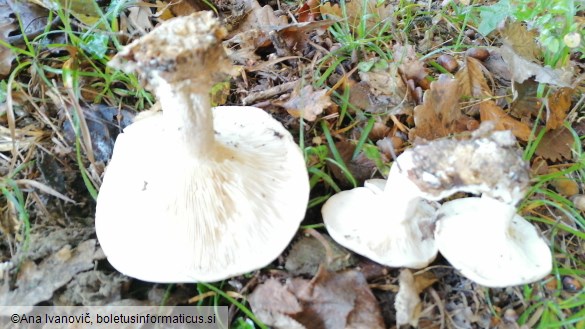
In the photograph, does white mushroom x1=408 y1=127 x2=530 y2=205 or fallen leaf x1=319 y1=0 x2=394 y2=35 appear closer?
white mushroom x1=408 y1=127 x2=530 y2=205

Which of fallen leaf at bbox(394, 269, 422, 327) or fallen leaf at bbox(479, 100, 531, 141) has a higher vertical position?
fallen leaf at bbox(479, 100, 531, 141)

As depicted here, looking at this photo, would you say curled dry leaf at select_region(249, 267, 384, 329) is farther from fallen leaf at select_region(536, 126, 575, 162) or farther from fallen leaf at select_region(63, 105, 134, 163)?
fallen leaf at select_region(536, 126, 575, 162)

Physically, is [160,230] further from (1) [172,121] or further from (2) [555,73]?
(2) [555,73]

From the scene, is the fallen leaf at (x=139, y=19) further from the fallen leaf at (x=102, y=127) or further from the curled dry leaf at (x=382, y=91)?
the curled dry leaf at (x=382, y=91)

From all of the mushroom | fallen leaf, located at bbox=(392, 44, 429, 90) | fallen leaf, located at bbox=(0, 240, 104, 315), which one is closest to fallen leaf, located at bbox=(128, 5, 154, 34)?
the mushroom

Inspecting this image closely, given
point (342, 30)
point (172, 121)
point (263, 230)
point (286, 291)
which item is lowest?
point (286, 291)

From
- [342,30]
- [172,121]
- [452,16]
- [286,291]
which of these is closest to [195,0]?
[342,30]

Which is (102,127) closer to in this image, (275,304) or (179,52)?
(179,52)
